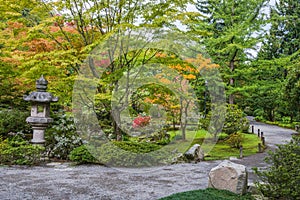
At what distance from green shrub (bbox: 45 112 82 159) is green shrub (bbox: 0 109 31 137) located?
0.97m

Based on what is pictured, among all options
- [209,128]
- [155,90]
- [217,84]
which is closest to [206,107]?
[217,84]

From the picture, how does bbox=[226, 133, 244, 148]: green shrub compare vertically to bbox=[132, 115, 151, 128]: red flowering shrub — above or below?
below

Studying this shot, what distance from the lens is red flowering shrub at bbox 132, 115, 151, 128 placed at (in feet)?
35.3

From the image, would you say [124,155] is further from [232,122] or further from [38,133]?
[232,122]

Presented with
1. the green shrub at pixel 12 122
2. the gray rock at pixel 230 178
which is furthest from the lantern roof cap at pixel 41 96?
the gray rock at pixel 230 178

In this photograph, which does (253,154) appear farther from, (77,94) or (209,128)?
(77,94)

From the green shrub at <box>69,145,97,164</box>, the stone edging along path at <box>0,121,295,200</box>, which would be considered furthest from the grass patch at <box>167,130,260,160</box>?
the green shrub at <box>69,145,97,164</box>

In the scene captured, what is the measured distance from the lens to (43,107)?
8.17m

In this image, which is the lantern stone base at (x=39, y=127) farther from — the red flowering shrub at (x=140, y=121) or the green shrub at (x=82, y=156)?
the red flowering shrub at (x=140, y=121)

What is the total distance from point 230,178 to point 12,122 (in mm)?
7264

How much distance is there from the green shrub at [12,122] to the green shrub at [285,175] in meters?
7.57

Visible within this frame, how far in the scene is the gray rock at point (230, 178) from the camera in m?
4.62

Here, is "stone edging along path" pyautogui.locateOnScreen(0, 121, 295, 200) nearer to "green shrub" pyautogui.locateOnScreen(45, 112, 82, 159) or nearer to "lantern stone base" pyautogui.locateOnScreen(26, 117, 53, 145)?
"green shrub" pyautogui.locateOnScreen(45, 112, 82, 159)

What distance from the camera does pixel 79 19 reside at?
26.0ft
